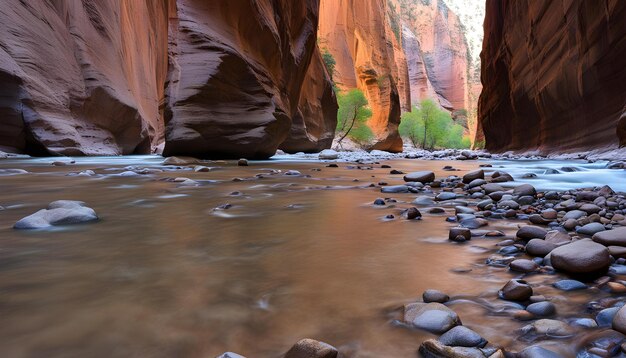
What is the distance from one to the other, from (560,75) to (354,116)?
63.5ft

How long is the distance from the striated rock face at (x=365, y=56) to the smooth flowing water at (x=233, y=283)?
29572 millimetres

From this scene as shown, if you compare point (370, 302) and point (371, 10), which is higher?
point (371, 10)

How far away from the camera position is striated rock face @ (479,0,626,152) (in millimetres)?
7012

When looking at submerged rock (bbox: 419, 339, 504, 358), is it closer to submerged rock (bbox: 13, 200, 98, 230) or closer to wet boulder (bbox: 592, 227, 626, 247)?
wet boulder (bbox: 592, 227, 626, 247)

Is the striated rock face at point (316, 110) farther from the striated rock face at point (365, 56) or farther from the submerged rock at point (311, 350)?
the submerged rock at point (311, 350)

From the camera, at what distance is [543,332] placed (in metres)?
1.00

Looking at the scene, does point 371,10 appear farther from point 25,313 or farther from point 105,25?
point 25,313

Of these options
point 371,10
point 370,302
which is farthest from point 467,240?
point 371,10

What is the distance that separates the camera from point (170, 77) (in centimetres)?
891

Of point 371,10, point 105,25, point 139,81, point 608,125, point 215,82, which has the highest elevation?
point 371,10

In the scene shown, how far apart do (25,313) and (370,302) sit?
41.0 inches

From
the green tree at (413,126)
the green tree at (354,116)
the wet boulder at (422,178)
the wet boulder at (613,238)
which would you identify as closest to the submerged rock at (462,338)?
the wet boulder at (613,238)

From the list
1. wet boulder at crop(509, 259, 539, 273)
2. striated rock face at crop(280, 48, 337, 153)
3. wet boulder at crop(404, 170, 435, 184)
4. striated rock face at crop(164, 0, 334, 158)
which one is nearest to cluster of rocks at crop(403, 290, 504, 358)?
wet boulder at crop(509, 259, 539, 273)

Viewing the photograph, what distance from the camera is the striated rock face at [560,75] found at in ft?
23.0
